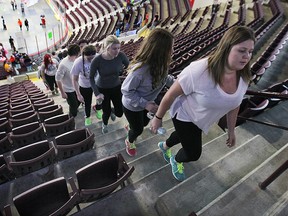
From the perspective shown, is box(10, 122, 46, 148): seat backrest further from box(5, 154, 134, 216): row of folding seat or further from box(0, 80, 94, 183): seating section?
box(5, 154, 134, 216): row of folding seat

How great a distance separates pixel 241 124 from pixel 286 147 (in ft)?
2.13

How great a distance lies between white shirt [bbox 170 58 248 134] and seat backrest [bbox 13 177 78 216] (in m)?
1.13

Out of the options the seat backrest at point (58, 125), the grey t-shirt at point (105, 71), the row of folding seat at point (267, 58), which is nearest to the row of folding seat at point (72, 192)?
the grey t-shirt at point (105, 71)

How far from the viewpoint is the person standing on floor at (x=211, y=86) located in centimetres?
154

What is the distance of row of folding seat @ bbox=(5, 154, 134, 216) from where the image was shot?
1.83 m

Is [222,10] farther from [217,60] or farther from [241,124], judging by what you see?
[217,60]

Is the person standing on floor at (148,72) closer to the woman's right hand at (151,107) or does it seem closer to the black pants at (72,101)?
the woman's right hand at (151,107)

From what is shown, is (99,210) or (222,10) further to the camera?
(222,10)

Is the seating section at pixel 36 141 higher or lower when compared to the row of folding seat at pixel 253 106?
lower

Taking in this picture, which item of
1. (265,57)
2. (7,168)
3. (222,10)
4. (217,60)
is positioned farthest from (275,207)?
(222,10)

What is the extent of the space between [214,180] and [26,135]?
244 cm

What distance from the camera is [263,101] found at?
343 cm

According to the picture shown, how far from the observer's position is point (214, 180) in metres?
2.29

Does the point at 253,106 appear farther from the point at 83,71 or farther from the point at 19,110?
the point at 19,110
